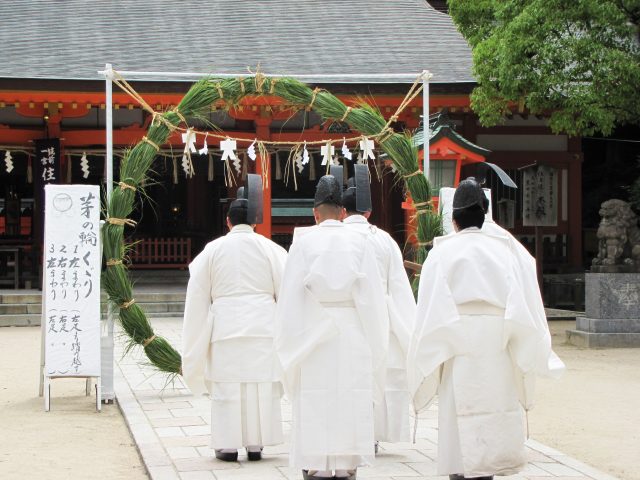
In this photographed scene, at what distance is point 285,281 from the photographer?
5.45 meters

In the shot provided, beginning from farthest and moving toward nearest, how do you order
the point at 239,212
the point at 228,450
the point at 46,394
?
the point at 46,394
the point at 239,212
the point at 228,450

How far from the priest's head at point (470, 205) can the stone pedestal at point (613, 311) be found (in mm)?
7880

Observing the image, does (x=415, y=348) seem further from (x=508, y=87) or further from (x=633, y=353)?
(x=508, y=87)

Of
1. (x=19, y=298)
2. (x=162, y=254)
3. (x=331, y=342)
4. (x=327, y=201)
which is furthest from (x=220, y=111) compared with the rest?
(x=331, y=342)

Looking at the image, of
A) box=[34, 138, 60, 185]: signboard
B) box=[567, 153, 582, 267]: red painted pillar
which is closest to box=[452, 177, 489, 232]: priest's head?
box=[34, 138, 60, 185]: signboard

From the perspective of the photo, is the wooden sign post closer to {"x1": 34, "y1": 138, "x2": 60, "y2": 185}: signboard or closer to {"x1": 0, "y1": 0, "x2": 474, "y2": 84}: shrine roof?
{"x1": 0, "y1": 0, "x2": 474, "y2": 84}: shrine roof

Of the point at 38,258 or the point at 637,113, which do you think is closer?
the point at 637,113

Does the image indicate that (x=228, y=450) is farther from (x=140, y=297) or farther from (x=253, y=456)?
(x=140, y=297)

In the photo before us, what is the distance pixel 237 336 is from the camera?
634 centimetres

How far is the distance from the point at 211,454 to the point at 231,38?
1370cm

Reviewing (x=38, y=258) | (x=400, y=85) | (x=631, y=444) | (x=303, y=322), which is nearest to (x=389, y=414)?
(x=303, y=322)

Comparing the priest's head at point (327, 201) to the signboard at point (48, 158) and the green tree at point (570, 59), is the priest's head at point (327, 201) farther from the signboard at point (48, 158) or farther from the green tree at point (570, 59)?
the signboard at point (48, 158)

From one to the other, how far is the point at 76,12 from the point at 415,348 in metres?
16.6

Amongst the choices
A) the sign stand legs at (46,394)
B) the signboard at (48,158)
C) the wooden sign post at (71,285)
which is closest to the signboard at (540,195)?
the signboard at (48,158)
